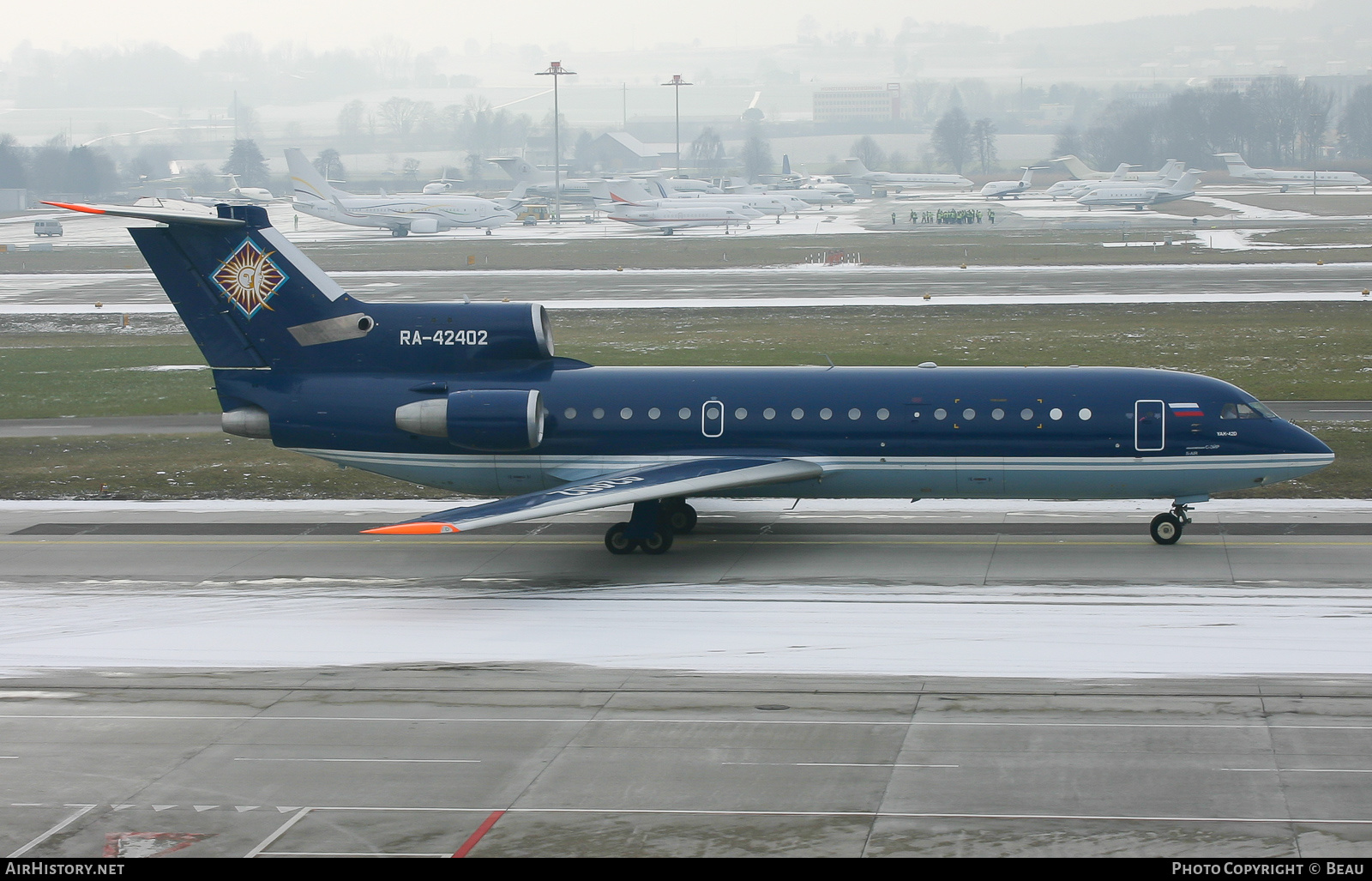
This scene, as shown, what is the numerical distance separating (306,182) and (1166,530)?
421 feet

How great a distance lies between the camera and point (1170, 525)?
27547 mm

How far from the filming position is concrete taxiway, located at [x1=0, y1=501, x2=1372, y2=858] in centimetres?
1470

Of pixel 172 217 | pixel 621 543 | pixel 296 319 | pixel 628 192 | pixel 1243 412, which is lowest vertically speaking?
pixel 621 543

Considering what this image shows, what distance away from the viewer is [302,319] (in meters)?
28.8

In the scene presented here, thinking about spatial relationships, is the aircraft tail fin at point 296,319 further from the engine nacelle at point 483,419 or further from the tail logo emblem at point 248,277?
the engine nacelle at point 483,419

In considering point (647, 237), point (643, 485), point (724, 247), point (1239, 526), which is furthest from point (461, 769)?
point (647, 237)

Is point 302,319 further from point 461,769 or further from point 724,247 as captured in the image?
point 724,247

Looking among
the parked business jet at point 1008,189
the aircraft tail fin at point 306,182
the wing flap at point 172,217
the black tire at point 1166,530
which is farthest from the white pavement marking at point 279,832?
the parked business jet at point 1008,189

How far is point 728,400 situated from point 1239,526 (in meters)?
11.3

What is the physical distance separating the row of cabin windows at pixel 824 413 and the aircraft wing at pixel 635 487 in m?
0.94

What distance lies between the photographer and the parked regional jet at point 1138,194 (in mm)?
151625

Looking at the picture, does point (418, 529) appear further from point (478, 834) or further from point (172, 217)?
point (172, 217)

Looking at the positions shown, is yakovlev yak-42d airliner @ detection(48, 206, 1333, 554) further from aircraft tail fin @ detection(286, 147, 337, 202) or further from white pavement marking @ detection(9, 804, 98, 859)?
aircraft tail fin @ detection(286, 147, 337, 202)

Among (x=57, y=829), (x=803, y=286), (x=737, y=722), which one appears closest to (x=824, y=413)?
(x=737, y=722)
